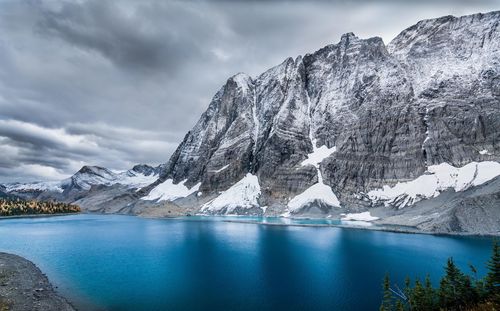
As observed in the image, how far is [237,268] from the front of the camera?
214 feet

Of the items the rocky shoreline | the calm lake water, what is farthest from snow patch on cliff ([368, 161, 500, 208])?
the rocky shoreline

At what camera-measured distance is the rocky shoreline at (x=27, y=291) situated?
41656mm

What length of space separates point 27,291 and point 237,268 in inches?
1300

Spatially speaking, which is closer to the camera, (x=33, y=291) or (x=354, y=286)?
(x=33, y=291)

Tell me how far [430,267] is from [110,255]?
68.6m

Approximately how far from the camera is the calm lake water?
149 feet

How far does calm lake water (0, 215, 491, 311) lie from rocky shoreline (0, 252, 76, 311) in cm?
201

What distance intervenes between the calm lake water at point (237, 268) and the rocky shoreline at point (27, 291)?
6.59 feet

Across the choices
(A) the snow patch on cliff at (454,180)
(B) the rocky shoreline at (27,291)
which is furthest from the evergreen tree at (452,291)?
(A) the snow patch on cliff at (454,180)

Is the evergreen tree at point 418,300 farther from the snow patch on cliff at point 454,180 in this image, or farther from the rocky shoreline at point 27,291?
the snow patch on cliff at point 454,180

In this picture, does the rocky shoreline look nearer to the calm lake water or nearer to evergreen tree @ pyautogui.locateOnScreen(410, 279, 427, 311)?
the calm lake water

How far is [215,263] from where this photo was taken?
233 ft

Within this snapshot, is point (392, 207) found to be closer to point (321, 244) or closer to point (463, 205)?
point (463, 205)

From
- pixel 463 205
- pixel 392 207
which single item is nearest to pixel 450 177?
pixel 392 207
